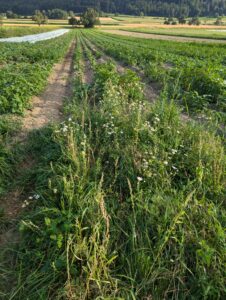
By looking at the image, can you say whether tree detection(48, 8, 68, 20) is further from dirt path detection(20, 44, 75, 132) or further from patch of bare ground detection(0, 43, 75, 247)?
dirt path detection(20, 44, 75, 132)

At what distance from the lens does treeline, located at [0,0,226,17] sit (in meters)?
154

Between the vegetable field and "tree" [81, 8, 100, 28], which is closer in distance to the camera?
the vegetable field

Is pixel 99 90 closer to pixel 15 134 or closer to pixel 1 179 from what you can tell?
pixel 15 134

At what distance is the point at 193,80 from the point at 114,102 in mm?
4147

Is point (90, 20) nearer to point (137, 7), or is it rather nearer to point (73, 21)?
point (73, 21)

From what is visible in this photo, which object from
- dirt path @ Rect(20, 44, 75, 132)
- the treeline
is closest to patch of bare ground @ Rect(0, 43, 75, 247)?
dirt path @ Rect(20, 44, 75, 132)

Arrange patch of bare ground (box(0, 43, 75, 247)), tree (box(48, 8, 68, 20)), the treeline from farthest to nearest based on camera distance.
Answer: the treeline
tree (box(48, 8, 68, 20))
patch of bare ground (box(0, 43, 75, 247))

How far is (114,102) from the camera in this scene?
5.49 m

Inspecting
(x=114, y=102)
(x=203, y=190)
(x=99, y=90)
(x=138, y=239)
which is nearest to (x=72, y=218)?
(x=138, y=239)

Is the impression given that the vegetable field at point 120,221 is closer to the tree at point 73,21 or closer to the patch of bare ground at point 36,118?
the patch of bare ground at point 36,118

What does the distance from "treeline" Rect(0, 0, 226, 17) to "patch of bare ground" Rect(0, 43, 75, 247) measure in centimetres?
15899

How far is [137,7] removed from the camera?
172 m

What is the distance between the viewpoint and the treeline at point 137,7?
507 feet

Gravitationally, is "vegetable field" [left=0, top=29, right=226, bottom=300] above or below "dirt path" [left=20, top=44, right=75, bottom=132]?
above
